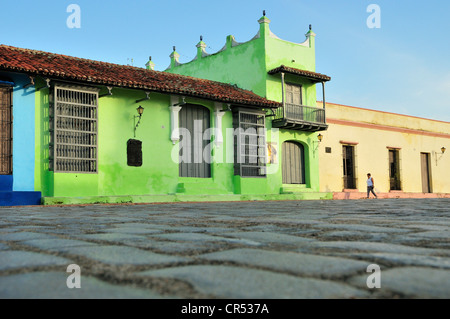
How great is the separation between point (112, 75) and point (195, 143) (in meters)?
3.52

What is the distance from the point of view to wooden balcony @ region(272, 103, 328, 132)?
17.6 m

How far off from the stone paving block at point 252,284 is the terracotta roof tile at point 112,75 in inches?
427

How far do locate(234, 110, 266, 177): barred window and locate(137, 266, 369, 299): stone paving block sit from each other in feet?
46.6

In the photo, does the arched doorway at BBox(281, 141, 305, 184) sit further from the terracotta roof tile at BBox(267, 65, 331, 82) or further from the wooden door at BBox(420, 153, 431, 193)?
the wooden door at BBox(420, 153, 431, 193)

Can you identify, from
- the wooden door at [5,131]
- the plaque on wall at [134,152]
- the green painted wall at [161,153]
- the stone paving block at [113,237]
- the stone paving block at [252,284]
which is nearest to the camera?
the stone paving block at [252,284]

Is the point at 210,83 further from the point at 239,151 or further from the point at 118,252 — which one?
the point at 118,252

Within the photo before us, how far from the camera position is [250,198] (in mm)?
15773

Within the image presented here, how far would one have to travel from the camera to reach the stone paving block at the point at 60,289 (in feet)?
4.31

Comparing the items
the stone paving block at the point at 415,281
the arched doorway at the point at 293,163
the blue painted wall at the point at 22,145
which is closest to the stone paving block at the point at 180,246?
the stone paving block at the point at 415,281

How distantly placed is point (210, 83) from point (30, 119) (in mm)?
7549

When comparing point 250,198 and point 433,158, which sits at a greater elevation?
point 433,158

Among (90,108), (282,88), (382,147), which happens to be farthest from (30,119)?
(382,147)

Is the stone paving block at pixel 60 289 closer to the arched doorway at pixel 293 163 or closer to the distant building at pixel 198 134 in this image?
the distant building at pixel 198 134

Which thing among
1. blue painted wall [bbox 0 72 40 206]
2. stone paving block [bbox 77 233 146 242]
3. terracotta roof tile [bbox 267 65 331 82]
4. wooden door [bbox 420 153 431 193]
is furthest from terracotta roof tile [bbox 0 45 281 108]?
wooden door [bbox 420 153 431 193]
